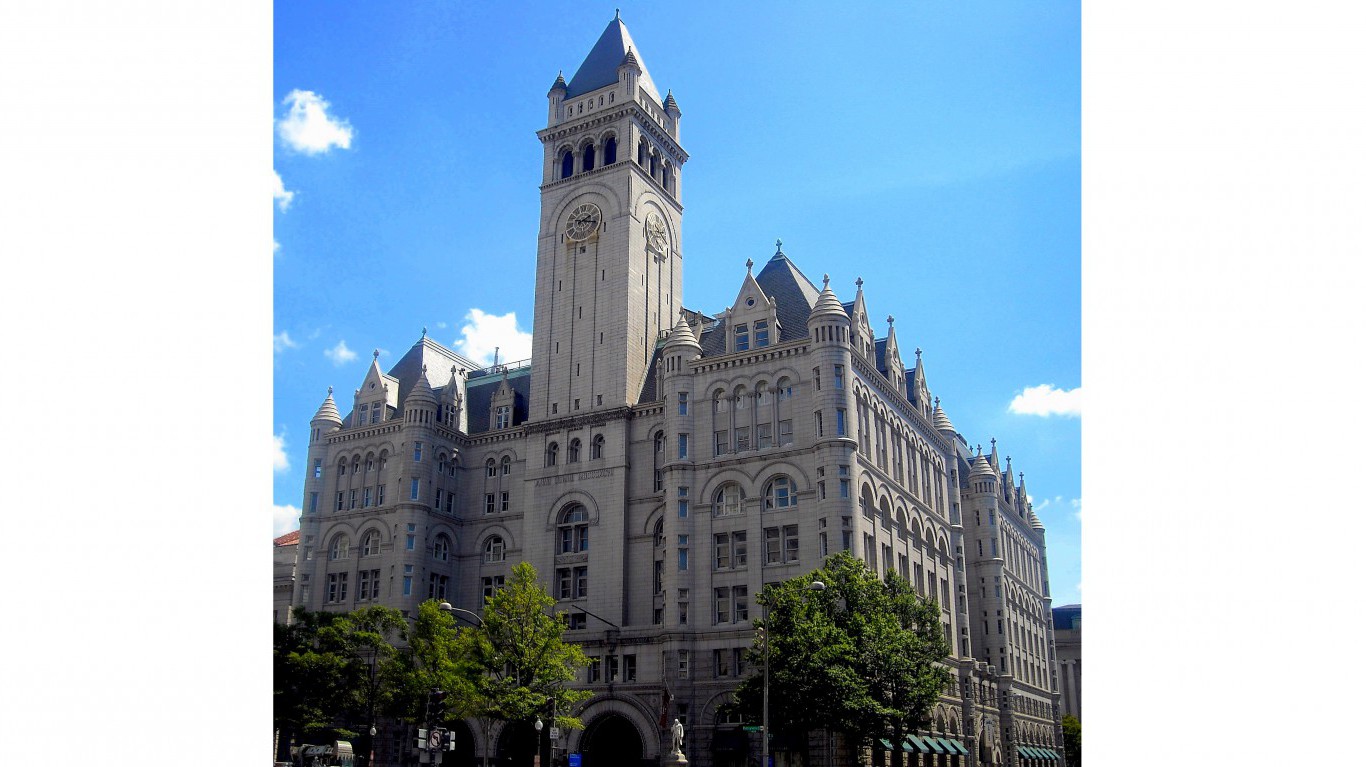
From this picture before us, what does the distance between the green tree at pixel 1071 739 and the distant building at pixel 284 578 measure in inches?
2838

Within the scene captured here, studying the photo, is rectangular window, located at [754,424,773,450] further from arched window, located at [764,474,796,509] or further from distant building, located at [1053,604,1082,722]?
distant building, located at [1053,604,1082,722]

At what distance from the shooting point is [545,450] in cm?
7538

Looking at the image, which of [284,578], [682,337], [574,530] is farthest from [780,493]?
[284,578]

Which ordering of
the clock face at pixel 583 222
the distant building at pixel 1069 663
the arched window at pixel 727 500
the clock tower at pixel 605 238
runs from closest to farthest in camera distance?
the arched window at pixel 727 500
the clock tower at pixel 605 238
the clock face at pixel 583 222
the distant building at pixel 1069 663

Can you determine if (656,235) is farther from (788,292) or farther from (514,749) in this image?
(514,749)

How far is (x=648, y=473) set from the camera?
71.0 m

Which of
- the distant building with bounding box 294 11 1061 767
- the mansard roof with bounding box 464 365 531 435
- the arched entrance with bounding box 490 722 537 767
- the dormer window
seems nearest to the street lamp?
the distant building with bounding box 294 11 1061 767

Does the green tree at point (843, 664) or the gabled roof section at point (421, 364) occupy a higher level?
the gabled roof section at point (421, 364)

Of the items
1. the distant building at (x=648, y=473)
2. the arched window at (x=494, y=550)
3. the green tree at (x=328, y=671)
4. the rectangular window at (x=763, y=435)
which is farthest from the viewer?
the arched window at (x=494, y=550)

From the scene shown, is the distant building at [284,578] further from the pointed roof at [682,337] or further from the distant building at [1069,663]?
the distant building at [1069,663]

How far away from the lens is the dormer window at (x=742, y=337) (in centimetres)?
6844

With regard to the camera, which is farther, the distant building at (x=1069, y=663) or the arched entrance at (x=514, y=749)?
the distant building at (x=1069, y=663)

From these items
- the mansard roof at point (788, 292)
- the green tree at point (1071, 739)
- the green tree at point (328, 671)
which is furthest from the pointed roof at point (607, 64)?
the green tree at point (1071, 739)

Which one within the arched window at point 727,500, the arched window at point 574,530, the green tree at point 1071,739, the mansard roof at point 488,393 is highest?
the mansard roof at point 488,393
